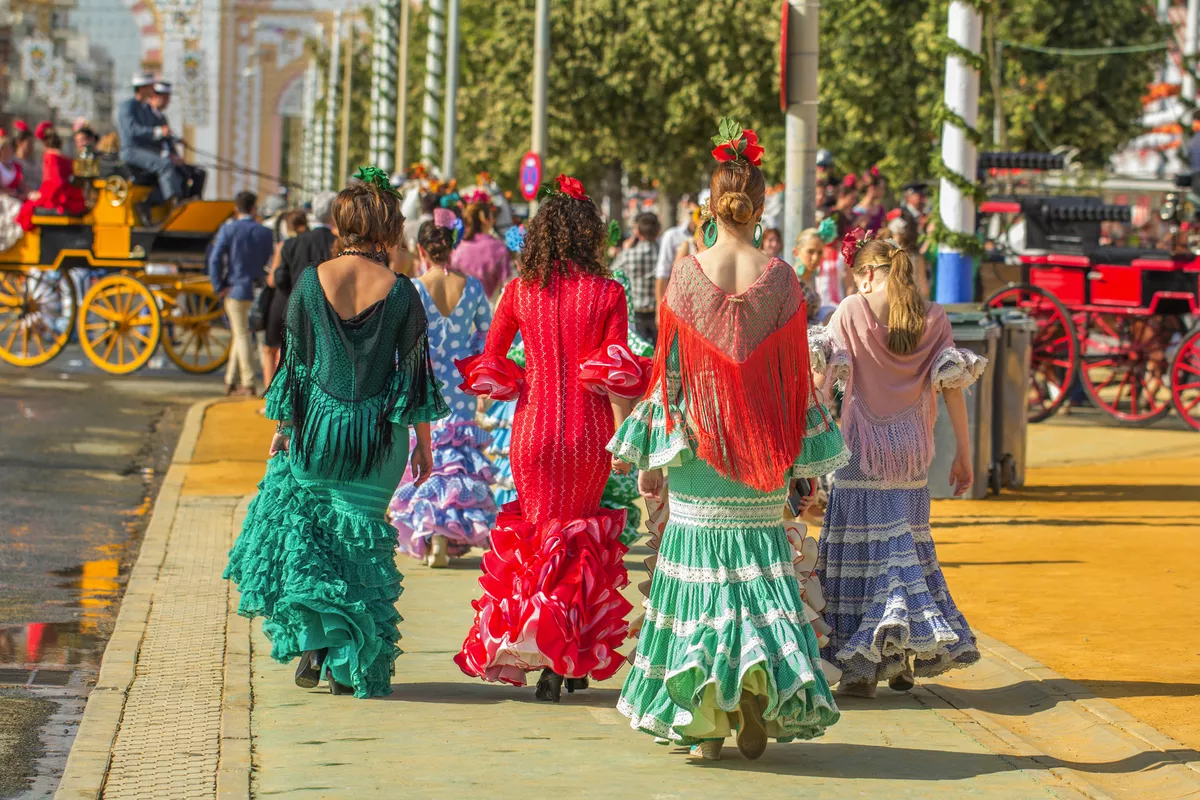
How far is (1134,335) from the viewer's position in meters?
16.9

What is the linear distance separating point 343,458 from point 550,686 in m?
1.10

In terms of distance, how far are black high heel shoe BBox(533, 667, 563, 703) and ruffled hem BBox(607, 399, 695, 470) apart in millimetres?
1191

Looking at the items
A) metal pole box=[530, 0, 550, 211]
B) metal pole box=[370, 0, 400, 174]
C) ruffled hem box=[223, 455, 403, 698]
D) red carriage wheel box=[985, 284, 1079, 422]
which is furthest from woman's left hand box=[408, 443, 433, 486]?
metal pole box=[370, 0, 400, 174]

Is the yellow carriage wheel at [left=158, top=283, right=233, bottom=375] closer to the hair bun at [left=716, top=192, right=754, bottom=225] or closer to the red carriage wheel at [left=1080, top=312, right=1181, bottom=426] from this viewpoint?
the red carriage wheel at [left=1080, top=312, right=1181, bottom=426]

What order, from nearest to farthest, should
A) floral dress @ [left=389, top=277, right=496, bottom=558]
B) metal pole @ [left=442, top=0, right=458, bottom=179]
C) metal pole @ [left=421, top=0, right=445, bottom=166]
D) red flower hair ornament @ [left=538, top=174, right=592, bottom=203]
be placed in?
red flower hair ornament @ [left=538, top=174, right=592, bottom=203] < floral dress @ [left=389, top=277, right=496, bottom=558] < metal pole @ [left=442, top=0, right=458, bottom=179] < metal pole @ [left=421, top=0, right=445, bottom=166]

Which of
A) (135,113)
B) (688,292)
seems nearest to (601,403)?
(688,292)

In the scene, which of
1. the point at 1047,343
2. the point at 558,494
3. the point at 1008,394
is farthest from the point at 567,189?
the point at 1047,343

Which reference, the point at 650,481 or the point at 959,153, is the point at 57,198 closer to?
the point at 959,153

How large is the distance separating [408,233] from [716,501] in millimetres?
12405

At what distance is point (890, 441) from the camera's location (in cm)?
706

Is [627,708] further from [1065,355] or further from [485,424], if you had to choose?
[1065,355]

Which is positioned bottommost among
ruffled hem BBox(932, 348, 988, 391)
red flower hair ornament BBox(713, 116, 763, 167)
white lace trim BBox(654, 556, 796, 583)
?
white lace trim BBox(654, 556, 796, 583)

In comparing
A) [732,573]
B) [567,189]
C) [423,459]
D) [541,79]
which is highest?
[541,79]

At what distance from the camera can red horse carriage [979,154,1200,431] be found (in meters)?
16.0
